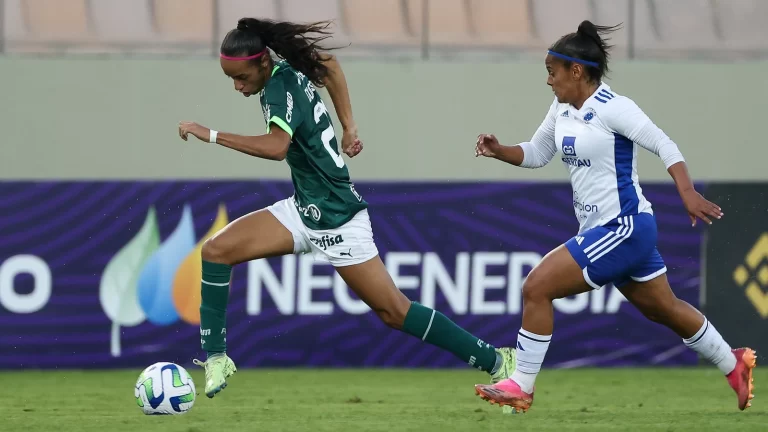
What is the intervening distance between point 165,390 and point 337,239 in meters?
1.13

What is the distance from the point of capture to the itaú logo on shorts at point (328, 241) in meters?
7.25

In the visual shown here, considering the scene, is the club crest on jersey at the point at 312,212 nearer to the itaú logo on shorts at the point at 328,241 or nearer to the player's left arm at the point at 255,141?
the itaú logo on shorts at the point at 328,241

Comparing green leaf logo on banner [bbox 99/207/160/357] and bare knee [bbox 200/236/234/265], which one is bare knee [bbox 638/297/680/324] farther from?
green leaf logo on banner [bbox 99/207/160/357]

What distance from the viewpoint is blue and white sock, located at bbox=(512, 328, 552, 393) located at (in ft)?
23.0

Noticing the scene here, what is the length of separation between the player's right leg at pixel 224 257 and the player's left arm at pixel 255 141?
58 cm

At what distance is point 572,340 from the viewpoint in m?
10.6

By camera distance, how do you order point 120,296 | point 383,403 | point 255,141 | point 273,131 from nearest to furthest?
point 255,141, point 273,131, point 383,403, point 120,296

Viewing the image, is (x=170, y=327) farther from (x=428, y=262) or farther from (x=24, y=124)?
(x=24, y=124)

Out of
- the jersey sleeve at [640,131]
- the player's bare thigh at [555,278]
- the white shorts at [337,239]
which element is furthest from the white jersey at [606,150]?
the white shorts at [337,239]

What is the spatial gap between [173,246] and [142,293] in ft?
1.30

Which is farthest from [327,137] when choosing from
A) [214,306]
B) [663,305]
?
[663,305]

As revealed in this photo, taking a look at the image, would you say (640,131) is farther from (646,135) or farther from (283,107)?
(283,107)

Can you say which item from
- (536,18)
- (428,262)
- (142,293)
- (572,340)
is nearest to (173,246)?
(142,293)

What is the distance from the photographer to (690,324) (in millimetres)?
7289
